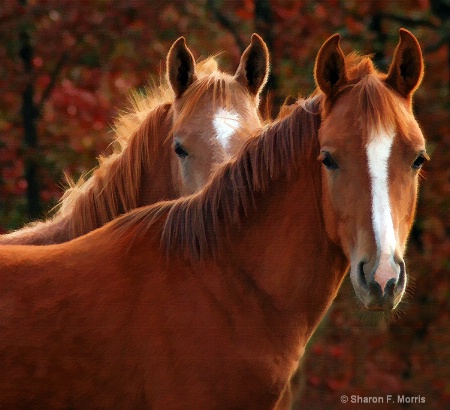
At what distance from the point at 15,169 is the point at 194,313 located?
705cm

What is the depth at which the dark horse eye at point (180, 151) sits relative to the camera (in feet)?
15.4

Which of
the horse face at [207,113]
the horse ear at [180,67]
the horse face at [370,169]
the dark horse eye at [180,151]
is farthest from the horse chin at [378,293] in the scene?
the horse ear at [180,67]

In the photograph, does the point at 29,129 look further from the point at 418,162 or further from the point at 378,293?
the point at 378,293

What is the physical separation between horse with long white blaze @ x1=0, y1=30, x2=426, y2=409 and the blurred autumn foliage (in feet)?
17.0

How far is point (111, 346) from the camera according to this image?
3051 millimetres

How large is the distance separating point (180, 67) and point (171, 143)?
0.52 m

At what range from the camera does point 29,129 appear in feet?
32.3

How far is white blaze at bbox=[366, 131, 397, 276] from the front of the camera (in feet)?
9.26

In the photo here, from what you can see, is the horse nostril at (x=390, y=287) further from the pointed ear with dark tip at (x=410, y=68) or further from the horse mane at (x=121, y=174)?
the horse mane at (x=121, y=174)

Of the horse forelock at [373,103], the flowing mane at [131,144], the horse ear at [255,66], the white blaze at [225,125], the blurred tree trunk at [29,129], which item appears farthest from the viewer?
the blurred tree trunk at [29,129]

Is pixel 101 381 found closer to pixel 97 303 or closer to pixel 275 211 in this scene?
pixel 97 303

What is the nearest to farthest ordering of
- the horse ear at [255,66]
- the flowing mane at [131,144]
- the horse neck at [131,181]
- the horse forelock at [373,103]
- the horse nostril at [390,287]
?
the horse nostril at [390,287]
the horse forelock at [373,103]
the horse neck at [131,181]
the flowing mane at [131,144]
the horse ear at [255,66]

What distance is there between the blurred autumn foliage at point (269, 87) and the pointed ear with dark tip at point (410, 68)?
17.1 ft

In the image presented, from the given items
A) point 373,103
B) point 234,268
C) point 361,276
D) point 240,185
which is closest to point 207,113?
point 240,185
